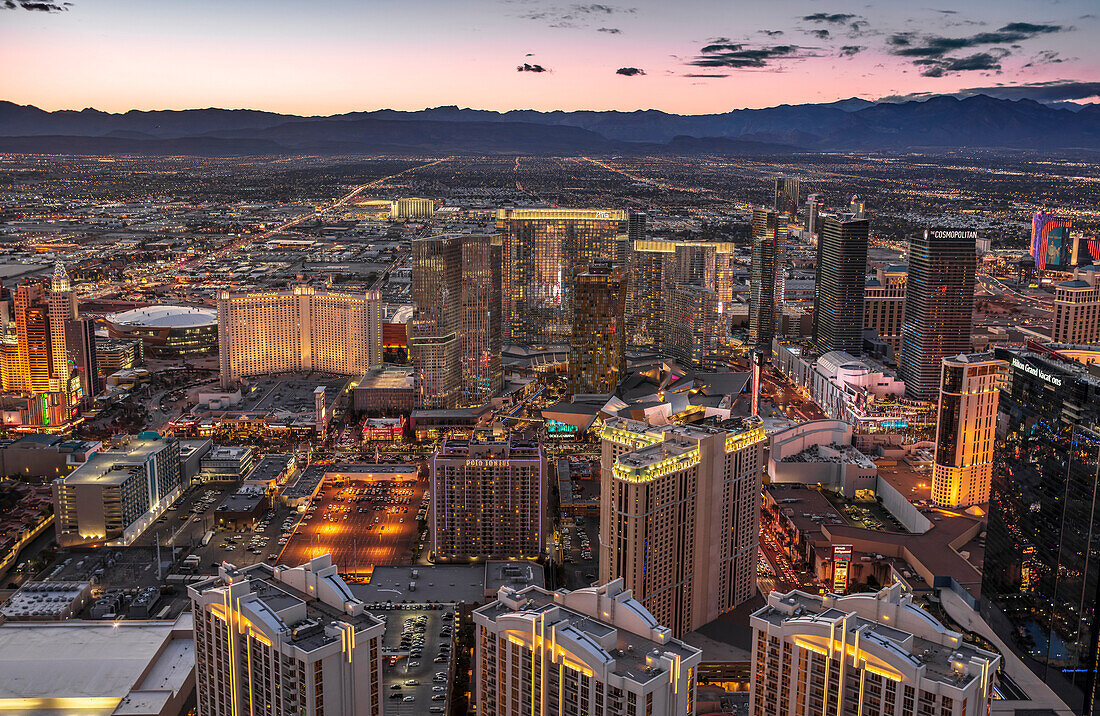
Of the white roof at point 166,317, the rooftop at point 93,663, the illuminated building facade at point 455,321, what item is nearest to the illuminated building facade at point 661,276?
the illuminated building facade at point 455,321

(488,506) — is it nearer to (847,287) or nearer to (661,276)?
(661,276)

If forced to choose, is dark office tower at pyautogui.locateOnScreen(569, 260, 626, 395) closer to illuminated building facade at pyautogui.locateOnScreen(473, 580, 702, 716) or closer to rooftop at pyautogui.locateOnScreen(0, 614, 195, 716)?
rooftop at pyautogui.locateOnScreen(0, 614, 195, 716)

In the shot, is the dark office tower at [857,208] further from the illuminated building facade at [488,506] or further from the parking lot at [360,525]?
the illuminated building facade at [488,506]

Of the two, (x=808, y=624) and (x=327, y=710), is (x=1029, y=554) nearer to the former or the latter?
(x=808, y=624)

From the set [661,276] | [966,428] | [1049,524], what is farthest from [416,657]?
[661,276]

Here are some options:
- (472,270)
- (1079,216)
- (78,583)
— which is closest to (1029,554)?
(78,583)

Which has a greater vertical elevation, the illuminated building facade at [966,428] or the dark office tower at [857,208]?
the dark office tower at [857,208]

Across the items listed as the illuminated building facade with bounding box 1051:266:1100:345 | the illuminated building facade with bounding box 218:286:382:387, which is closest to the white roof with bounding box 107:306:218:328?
the illuminated building facade with bounding box 218:286:382:387
